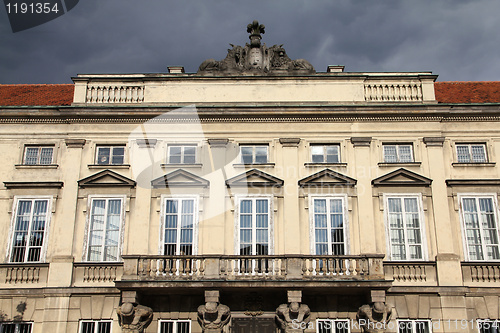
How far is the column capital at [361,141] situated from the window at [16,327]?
47.2 feet

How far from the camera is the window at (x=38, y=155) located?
23438 millimetres

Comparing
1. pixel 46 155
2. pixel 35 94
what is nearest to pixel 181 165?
pixel 46 155

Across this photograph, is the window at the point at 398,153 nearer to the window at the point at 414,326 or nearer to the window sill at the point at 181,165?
the window at the point at 414,326

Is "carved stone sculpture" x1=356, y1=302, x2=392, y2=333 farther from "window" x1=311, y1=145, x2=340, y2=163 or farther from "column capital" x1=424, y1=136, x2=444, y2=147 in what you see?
"column capital" x1=424, y1=136, x2=444, y2=147

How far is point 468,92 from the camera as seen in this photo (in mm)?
26375

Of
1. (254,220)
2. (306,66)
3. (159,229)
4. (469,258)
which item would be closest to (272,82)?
(306,66)

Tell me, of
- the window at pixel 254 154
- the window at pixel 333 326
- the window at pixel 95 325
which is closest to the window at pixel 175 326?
the window at pixel 95 325

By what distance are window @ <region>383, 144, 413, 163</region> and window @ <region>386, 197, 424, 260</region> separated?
168 cm

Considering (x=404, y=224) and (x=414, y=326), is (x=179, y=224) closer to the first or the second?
(x=404, y=224)

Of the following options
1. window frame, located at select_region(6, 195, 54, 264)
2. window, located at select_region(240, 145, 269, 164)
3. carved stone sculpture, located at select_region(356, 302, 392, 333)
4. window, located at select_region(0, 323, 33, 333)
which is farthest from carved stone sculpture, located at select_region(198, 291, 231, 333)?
window frame, located at select_region(6, 195, 54, 264)

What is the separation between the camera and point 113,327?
20.8m

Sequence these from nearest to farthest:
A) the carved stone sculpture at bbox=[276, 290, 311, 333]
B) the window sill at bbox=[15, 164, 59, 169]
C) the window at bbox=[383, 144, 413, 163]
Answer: the carved stone sculpture at bbox=[276, 290, 311, 333]
the window sill at bbox=[15, 164, 59, 169]
the window at bbox=[383, 144, 413, 163]

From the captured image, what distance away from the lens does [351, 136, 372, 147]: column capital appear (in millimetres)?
23172

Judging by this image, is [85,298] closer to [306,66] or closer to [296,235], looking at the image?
[296,235]
